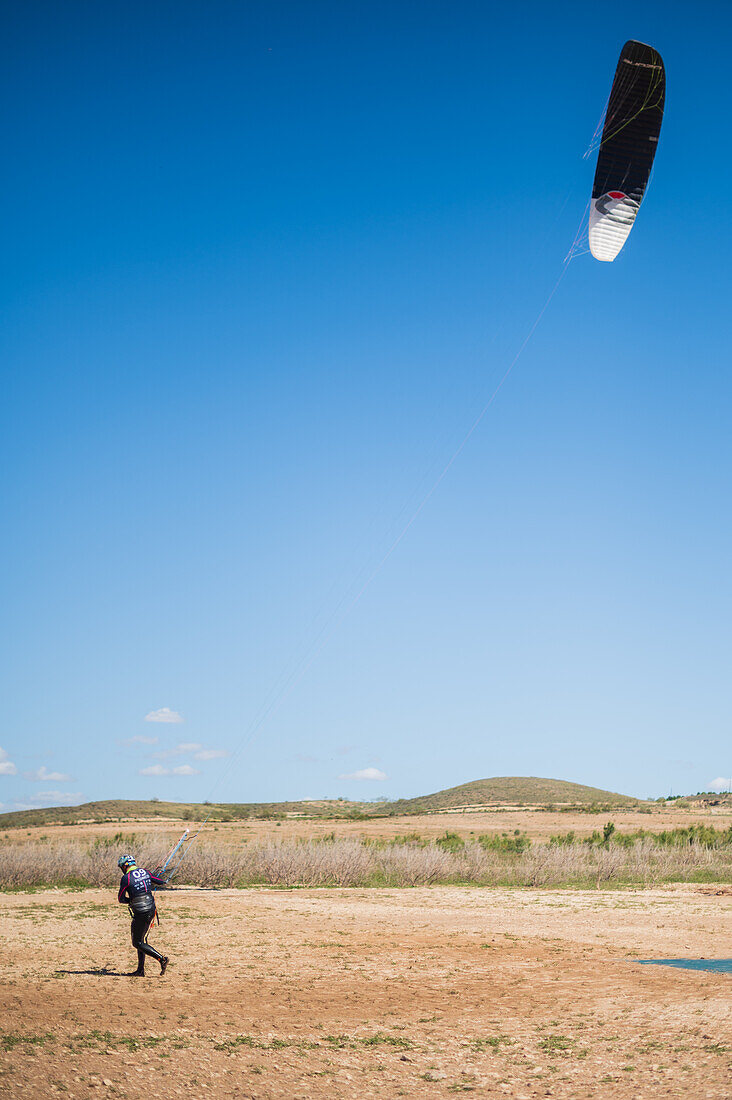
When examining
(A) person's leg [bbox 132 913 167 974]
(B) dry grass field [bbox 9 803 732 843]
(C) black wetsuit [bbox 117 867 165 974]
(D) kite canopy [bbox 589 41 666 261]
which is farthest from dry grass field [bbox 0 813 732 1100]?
Result: (B) dry grass field [bbox 9 803 732 843]

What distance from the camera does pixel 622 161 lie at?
19547 mm

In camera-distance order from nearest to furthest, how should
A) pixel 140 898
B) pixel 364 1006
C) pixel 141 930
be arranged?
pixel 364 1006 < pixel 140 898 < pixel 141 930

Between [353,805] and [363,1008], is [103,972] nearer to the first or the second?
[363,1008]

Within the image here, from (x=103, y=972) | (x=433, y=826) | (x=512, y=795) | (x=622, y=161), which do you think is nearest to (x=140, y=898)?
(x=103, y=972)

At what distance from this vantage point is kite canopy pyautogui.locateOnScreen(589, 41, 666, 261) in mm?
18672

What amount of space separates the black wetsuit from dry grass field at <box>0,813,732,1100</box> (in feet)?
2.92

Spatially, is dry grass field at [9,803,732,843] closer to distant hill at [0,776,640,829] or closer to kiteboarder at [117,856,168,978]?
distant hill at [0,776,640,829]

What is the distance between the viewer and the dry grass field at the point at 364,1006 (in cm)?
1049

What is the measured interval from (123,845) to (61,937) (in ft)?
61.8

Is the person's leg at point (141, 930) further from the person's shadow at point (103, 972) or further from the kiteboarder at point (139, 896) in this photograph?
the person's shadow at point (103, 972)

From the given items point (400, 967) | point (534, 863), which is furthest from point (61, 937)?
point (534, 863)

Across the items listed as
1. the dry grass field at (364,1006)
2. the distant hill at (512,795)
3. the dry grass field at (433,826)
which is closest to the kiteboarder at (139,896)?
the dry grass field at (364,1006)

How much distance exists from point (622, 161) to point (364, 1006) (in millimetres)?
17996

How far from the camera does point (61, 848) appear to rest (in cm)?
3781
